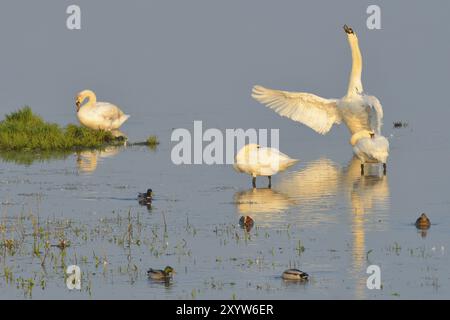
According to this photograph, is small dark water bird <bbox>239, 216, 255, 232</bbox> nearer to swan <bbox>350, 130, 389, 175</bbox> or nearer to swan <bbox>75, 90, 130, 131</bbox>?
swan <bbox>350, 130, 389, 175</bbox>

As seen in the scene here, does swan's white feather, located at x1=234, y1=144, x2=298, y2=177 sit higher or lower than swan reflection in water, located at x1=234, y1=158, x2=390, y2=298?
higher

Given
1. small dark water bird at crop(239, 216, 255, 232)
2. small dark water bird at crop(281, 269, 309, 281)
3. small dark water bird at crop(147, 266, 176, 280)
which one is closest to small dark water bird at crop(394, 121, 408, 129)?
small dark water bird at crop(239, 216, 255, 232)

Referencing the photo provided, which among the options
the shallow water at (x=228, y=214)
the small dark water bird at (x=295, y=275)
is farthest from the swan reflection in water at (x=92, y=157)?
the small dark water bird at (x=295, y=275)

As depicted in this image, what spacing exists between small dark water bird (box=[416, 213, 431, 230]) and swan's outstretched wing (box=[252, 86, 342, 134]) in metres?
9.25

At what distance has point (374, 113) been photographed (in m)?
25.8

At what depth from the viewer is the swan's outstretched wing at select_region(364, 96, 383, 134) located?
84.2 feet

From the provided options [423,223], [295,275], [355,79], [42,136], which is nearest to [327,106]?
[355,79]

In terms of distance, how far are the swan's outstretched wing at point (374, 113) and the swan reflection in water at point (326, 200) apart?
36.7 inches

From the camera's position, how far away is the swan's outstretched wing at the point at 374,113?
84.2 feet

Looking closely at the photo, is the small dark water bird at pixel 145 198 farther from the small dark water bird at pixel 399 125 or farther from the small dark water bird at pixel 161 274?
the small dark water bird at pixel 399 125

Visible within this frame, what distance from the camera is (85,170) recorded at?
2461cm

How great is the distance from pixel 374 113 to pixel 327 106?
1.75 meters

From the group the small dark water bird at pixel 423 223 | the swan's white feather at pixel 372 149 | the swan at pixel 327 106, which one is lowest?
the small dark water bird at pixel 423 223

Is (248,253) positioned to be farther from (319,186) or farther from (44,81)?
(44,81)
